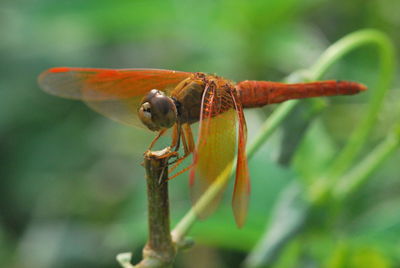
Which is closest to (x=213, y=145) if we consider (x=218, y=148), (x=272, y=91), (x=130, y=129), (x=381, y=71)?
(x=218, y=148)

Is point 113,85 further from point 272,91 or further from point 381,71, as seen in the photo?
point 381,71

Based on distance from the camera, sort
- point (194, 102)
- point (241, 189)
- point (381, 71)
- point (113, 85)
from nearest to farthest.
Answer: point (241, 189), point (194, 102), point (113, 85), point (381, 71)

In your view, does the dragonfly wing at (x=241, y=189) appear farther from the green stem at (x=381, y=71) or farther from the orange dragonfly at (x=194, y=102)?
the green stem at (x=381, y=71)

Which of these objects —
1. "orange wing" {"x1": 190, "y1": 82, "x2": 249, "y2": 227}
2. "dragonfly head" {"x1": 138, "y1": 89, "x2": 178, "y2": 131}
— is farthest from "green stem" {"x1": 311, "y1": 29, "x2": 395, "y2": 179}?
"dragonfly head" {"x1": 138, "y1": 89, "x2": 178, "y2": 131}

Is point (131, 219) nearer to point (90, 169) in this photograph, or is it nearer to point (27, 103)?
point (90, 169)

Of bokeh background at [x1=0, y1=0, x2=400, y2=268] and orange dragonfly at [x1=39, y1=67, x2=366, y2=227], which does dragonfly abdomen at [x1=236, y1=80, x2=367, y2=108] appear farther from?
bokeh background at [x1=0, y1=0, x2=400, y2=268]

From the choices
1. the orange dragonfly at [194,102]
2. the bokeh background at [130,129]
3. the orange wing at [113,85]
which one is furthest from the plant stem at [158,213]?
the bokeh background at [130,129]
